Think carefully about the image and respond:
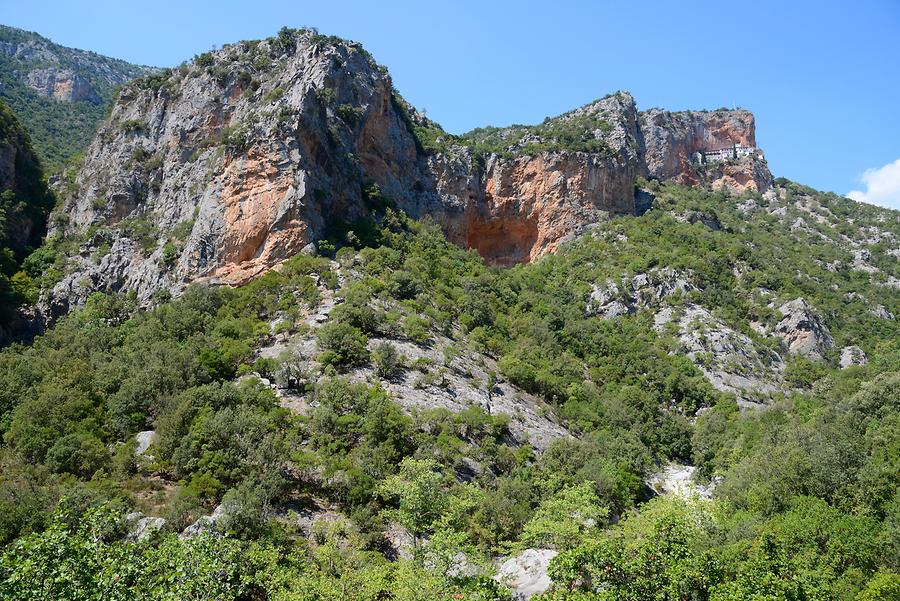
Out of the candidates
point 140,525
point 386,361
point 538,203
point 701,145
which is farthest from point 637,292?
point 701,145

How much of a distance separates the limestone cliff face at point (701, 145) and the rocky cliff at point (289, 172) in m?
16.0

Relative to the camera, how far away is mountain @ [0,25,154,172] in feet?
263

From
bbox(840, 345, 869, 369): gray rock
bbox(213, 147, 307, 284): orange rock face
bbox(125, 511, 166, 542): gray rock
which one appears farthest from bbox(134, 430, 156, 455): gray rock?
bbox(840, 345, 869, 369): gray rock

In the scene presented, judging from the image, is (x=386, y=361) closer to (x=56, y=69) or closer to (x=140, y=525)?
(x=140, y=525)

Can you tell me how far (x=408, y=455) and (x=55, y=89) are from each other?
10705cm

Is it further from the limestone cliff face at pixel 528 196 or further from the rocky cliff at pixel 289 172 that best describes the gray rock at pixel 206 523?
the limestone cliff face at pixel 528 196

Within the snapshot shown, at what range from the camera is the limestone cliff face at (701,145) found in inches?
4063

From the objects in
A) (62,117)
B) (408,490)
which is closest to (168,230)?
(408,490)

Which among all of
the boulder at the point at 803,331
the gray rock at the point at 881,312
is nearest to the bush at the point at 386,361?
the boulder at the point at 803,331

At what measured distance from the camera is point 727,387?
4894 centimetres

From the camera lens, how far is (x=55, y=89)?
99.2 m

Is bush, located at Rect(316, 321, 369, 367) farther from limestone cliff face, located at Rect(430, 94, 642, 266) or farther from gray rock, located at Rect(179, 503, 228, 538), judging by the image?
limestone cliff face, located at Rect(430, 94, 642, 266)

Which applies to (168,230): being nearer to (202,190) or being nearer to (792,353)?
(202,190)

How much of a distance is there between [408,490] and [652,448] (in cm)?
2608
